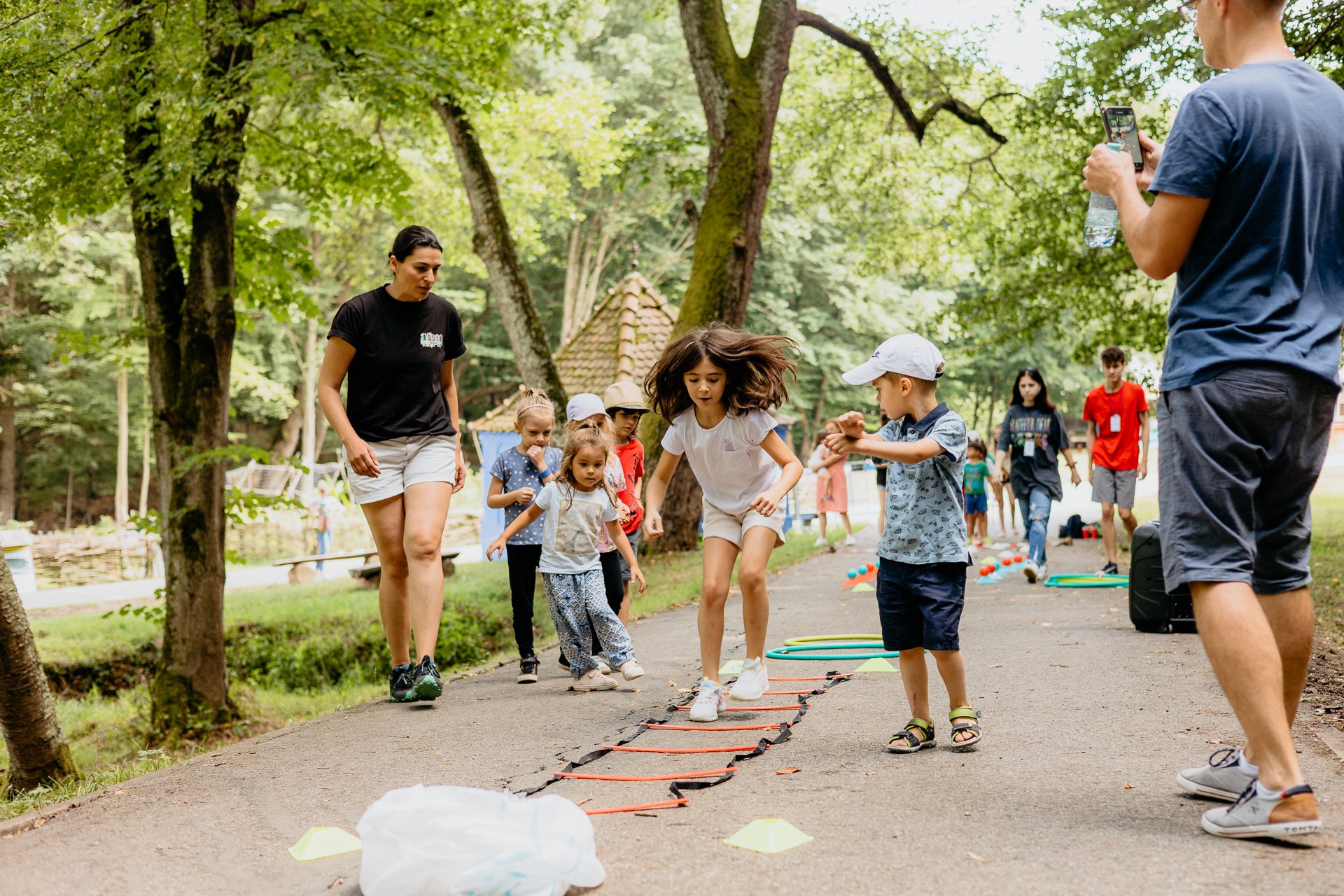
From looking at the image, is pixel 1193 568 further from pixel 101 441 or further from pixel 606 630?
pixel 101 441

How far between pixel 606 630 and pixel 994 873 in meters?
4.02

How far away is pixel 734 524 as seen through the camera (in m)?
6.09

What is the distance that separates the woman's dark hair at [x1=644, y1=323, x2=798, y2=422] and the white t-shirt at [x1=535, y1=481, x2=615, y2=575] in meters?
1.30

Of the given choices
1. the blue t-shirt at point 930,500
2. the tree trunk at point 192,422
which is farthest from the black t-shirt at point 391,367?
the tree trunk at point 192,422

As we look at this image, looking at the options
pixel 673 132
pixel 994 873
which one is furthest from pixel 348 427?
pixel 673 132

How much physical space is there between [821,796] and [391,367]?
3.49 meters

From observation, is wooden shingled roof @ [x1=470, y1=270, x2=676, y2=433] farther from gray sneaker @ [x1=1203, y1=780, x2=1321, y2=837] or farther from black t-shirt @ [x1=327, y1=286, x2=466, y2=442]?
gray sneaker @ [x1=1203, y1=780, x2=1321, y2=837]

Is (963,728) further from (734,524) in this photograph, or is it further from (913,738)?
A: (734,524)

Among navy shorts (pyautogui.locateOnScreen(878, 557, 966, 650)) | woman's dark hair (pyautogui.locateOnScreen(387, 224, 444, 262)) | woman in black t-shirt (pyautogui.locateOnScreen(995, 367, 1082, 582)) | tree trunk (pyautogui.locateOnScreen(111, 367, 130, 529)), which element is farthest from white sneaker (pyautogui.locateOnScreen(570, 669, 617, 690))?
tree trunk (pyautogui.locateOnScreen(111, 367, 130, 529))

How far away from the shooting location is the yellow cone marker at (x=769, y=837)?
3.61m

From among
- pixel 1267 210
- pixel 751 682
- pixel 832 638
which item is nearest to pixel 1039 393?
pixel 832 638

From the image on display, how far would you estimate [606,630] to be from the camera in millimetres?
7086

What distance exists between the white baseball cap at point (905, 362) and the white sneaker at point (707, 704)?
177cm

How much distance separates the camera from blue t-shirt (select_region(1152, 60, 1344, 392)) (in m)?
3.49
